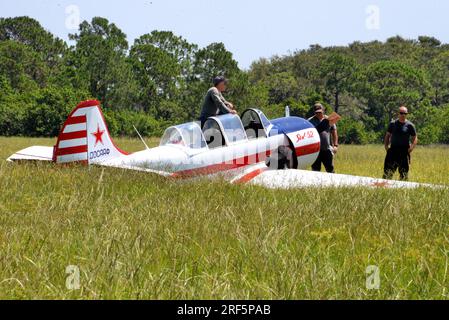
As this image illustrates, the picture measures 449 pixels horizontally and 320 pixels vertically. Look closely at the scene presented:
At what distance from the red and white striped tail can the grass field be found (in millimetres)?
2152

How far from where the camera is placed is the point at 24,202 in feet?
21.9

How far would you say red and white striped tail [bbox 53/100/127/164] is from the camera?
10.1 meters

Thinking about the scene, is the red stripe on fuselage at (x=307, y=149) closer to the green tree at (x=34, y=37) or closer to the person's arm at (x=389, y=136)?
the person's arm at (x=389, y=136)

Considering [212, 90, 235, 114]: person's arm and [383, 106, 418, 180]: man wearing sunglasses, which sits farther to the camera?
[383, 106, 418, 180]: man wearing sunglasses

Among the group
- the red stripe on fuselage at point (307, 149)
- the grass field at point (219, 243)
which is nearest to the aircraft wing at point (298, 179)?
the red stripe on fuselage at point (307, 149)

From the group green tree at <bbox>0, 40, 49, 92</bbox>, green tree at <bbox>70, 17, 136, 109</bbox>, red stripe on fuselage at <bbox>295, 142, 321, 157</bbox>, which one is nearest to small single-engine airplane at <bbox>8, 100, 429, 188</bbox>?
red stripe on fuselage at <bbox>295, 142, 321, 157</bbox>

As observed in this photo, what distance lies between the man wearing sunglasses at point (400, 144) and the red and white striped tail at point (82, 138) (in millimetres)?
5168

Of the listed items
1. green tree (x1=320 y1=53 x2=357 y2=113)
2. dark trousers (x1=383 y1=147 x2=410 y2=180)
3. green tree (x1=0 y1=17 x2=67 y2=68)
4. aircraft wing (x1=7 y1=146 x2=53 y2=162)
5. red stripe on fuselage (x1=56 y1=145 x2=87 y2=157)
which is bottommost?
dark trousers (x1=383 y1=147 x2=410 y2=180)

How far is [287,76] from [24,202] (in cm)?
7135

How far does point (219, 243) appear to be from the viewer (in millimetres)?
4711

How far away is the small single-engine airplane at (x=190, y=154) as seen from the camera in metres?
9.90

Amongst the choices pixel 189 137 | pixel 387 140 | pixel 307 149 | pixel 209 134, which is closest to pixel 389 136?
pixel 387 140

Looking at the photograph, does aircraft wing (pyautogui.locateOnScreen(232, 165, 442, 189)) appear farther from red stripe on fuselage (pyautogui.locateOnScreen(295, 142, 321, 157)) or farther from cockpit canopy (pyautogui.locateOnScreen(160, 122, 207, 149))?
red stripe on fuselage (pyautogui.locateOnScreen(295, 142, 321, 157))
